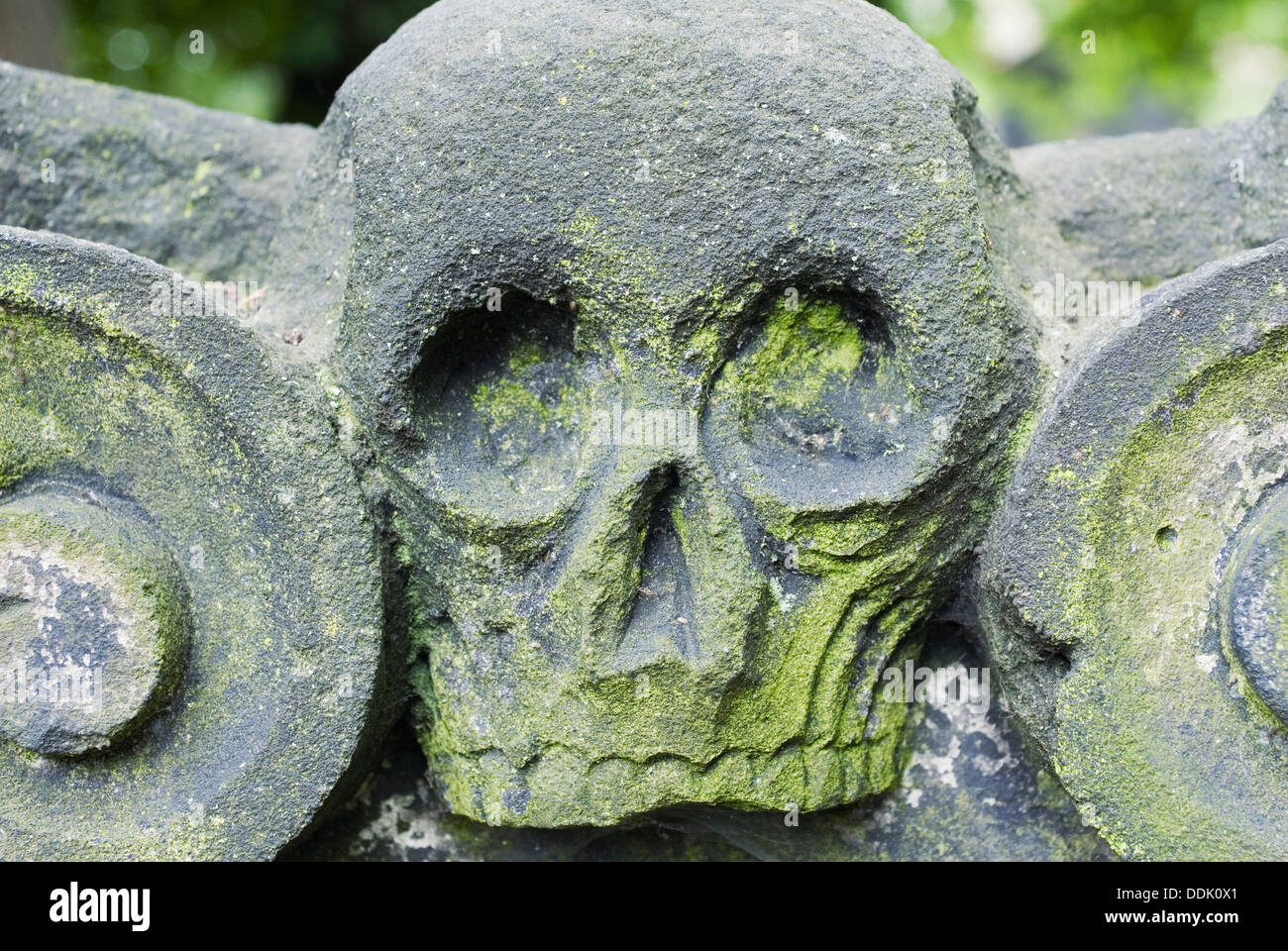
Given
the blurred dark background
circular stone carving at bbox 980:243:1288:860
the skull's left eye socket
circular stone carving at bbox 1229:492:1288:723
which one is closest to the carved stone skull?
the skull's left eye socket

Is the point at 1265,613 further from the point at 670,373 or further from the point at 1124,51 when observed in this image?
the point at 1124,51

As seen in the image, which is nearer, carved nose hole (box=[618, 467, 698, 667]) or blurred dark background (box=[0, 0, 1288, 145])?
carved nose hole (box=[618, 467, 698, 667])

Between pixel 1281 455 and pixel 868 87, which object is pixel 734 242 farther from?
pixel 1281 455

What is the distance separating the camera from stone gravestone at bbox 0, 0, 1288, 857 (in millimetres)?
1412

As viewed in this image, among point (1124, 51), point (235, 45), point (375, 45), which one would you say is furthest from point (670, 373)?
point (1124, 51)

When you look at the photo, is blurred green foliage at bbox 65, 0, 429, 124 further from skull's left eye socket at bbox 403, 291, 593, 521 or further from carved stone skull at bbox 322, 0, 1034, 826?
skull's left eye socket at bbox 403, 291, 593, 521

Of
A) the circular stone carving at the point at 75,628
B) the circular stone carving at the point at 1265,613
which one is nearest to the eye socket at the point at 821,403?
the circular stone carving at the point at 1265,613

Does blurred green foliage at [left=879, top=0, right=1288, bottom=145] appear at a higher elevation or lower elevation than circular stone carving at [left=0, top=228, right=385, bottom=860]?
higher

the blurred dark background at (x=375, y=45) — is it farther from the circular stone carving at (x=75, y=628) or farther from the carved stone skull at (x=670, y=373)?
the circular stone carving at (x=75, y=628)

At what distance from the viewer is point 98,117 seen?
1.91 metres

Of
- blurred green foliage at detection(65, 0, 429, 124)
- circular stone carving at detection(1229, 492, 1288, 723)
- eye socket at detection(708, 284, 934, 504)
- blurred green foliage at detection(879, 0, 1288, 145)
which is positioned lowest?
circular stone carving at detection(1229, 492, 1288, 723)

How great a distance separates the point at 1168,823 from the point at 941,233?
28.9 inches

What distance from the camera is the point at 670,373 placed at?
1439 millimetres

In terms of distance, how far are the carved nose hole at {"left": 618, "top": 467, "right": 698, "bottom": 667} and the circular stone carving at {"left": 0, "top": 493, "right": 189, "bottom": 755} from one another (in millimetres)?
579
